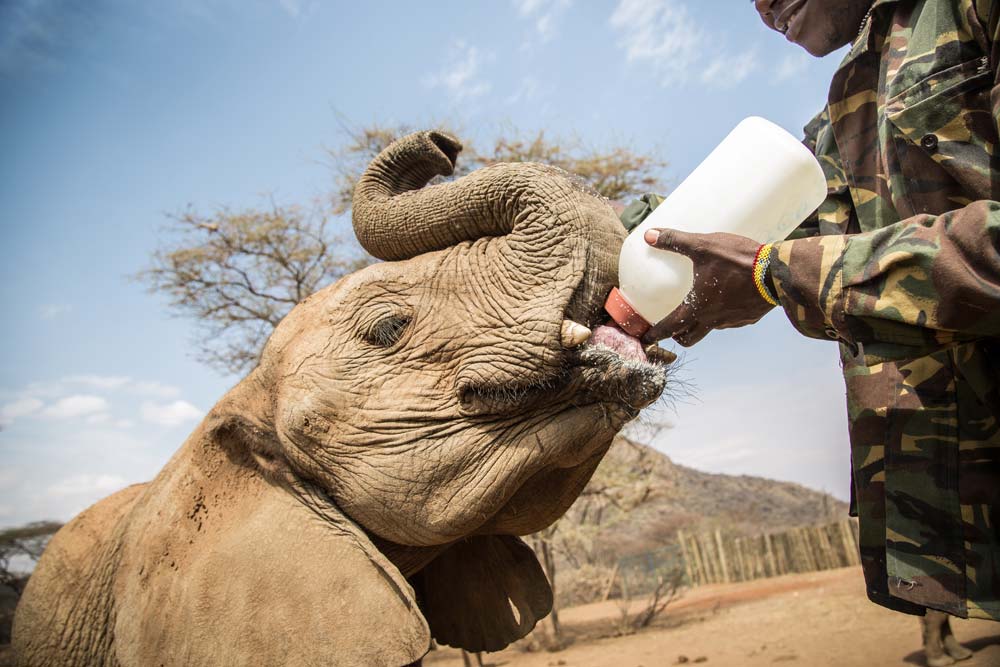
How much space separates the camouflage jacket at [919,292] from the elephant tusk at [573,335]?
0.53 m

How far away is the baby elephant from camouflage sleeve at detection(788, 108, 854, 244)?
623 cm

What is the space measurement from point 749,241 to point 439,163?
3.77 ft

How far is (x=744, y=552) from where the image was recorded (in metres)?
26.3

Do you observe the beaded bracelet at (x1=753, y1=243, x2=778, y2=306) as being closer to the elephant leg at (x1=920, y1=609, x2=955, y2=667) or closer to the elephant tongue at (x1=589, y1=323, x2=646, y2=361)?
the elephant tongue at (x1=589, y1=323, x2=646, y2=361)

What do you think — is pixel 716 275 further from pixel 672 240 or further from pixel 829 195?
pixel 829 195

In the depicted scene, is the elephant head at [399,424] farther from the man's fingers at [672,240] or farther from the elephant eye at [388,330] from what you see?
the man's fingers at [672,240]

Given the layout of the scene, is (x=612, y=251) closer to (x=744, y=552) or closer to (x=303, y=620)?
(x=303, y=620)

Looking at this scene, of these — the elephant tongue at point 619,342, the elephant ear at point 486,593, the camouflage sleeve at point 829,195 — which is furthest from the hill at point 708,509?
the elephant tongue at point 619,342

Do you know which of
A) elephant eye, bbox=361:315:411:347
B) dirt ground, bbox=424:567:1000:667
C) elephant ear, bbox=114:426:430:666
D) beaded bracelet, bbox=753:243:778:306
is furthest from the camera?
dirt ground, bbox=424:567:1000:667

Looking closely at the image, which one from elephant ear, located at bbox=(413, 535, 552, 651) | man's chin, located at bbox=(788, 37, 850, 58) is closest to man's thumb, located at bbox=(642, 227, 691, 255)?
man's chin, located at bbox=(788, 37, 850, 58)

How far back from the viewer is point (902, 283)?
6.01 ft

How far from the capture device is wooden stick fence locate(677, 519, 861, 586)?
23484 mm

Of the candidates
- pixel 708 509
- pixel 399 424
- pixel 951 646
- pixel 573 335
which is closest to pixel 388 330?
pixel 399 424

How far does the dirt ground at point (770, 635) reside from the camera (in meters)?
8.73
